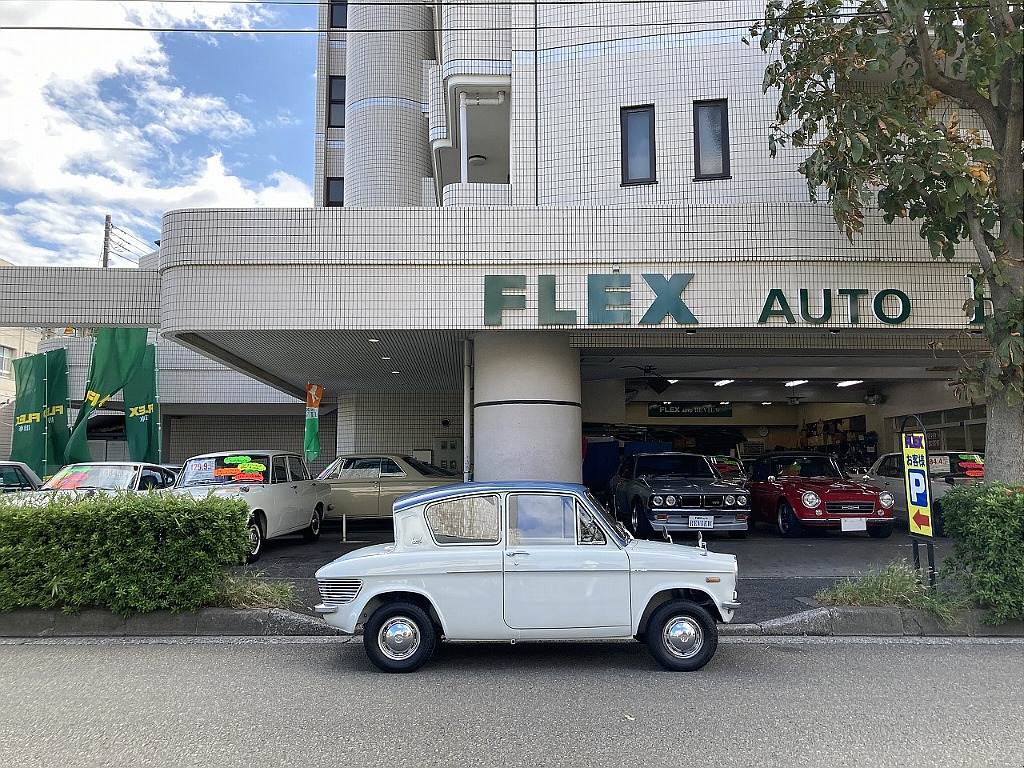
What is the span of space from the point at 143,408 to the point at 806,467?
45.3 ft

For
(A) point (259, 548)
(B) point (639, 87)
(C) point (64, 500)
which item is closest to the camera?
(C) point (64, 500)

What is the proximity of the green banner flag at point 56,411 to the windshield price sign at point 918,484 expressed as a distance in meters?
17.8

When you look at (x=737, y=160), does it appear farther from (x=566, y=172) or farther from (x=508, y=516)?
(x=508, y=516)

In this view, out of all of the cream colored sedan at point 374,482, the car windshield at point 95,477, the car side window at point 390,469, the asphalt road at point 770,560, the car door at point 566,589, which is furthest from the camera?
the car side window at point 390,469

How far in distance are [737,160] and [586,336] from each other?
3687 millimetres

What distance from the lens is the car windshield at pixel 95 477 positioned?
12.1 meters

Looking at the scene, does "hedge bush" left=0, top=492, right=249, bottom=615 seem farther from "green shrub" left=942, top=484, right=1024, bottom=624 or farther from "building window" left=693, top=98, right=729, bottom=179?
"building window" left=693, top=98, right=729, bottom=179

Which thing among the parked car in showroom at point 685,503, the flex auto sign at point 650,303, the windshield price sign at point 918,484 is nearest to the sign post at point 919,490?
the windshield price sign at point 918,484

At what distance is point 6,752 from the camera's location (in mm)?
4762

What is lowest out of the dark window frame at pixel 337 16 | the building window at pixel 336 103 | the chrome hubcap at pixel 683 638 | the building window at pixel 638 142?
the chrome hubcap at pixel 683 638

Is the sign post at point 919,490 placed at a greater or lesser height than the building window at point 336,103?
lesser

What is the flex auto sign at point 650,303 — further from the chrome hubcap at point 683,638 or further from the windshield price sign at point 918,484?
the chrome hubcap at point 683,638

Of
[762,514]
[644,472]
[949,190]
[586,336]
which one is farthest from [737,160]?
[762,514]

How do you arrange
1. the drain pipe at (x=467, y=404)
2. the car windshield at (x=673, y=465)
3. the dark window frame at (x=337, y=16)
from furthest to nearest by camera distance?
the dark window frame at (x=337, y=16)
the car windshield at (x=673, y=465)
the drain pipe at (x=467, y=404)
